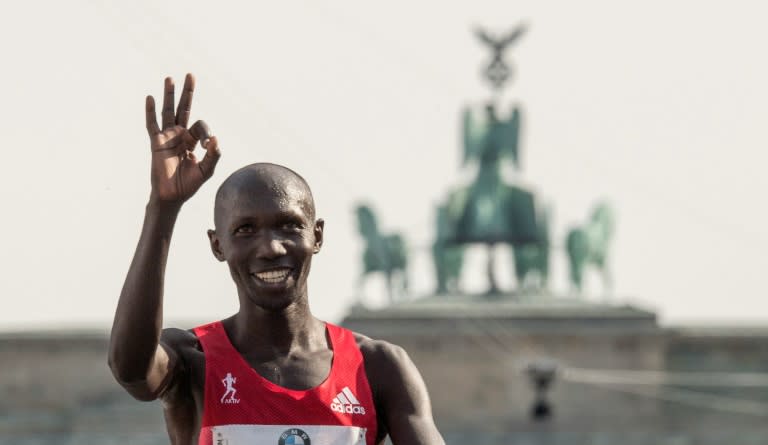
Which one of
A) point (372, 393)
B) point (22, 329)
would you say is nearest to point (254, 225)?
point (372, 393)

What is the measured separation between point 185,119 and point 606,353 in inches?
1214

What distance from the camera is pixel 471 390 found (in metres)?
34.5

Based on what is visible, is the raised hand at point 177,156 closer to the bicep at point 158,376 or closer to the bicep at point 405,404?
the bicep at point 158,376

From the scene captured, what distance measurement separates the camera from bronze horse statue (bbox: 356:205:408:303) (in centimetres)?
3444

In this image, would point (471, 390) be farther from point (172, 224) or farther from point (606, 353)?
point (172, 224)

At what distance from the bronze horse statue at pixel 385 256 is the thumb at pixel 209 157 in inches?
1209

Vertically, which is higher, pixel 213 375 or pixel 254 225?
pixel 254 225


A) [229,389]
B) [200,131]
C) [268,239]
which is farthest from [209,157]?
[229,389]

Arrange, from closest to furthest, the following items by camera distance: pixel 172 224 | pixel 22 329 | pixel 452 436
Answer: pixel 172 224, pixel 452 436, pixel 22 329

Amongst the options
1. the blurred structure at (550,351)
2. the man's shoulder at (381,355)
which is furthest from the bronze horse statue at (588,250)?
the man's shoulder at (381,355)

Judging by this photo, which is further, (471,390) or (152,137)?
(471,390)

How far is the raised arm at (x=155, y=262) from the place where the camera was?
3572mm

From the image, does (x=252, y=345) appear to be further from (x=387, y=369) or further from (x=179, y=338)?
(x=387, y=369)

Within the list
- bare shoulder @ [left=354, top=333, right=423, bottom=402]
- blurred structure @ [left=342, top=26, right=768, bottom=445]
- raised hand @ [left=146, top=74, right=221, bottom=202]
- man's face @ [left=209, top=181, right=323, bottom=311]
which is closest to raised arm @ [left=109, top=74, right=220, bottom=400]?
raised hand @ [left=146, top=74, right=221, bottom=202]
